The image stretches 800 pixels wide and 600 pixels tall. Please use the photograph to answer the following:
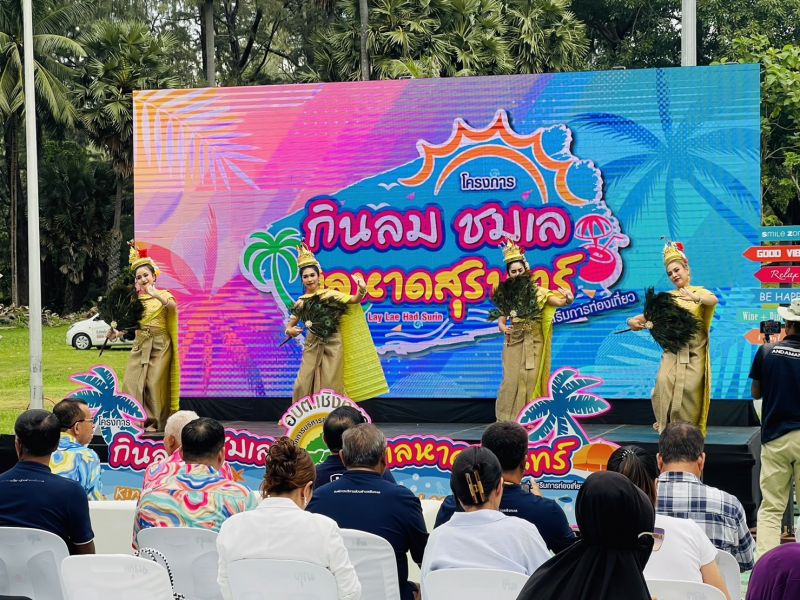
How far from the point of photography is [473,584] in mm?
3498

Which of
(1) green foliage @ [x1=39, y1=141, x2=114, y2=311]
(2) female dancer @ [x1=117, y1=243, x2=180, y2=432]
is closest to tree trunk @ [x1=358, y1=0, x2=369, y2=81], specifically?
(1) green foliage @ [x1=39, y1=141, x2=114, y2=311]

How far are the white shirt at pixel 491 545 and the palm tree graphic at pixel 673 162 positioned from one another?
7.68m

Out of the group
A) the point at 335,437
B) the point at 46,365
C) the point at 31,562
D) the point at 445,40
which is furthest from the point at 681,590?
the point at 445,40

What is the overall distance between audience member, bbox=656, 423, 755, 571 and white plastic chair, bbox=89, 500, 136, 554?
7.92ft

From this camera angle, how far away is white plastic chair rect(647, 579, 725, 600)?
3.37 meters

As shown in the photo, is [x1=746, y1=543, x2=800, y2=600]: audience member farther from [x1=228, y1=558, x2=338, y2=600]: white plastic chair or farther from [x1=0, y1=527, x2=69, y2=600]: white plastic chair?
[x1=0, y1=527, x2=69, y2=600]: white plastic chair

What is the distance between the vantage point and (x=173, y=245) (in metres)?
12.3

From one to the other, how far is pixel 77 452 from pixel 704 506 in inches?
115

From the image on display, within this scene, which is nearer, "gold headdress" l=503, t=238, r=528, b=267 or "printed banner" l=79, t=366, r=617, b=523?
"printed banner" l=79, t=366, r=617, b=523

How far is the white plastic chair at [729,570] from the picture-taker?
3947 mm

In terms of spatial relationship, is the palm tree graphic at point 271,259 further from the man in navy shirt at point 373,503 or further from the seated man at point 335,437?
the man in navy shirt at point 373,503

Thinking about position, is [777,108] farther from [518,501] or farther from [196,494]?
[196,494]

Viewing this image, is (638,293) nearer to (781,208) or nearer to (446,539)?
(446,539)

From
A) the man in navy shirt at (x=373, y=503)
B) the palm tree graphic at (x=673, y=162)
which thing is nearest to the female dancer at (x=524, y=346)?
the palm tree graphic at (x=673, y=162)
